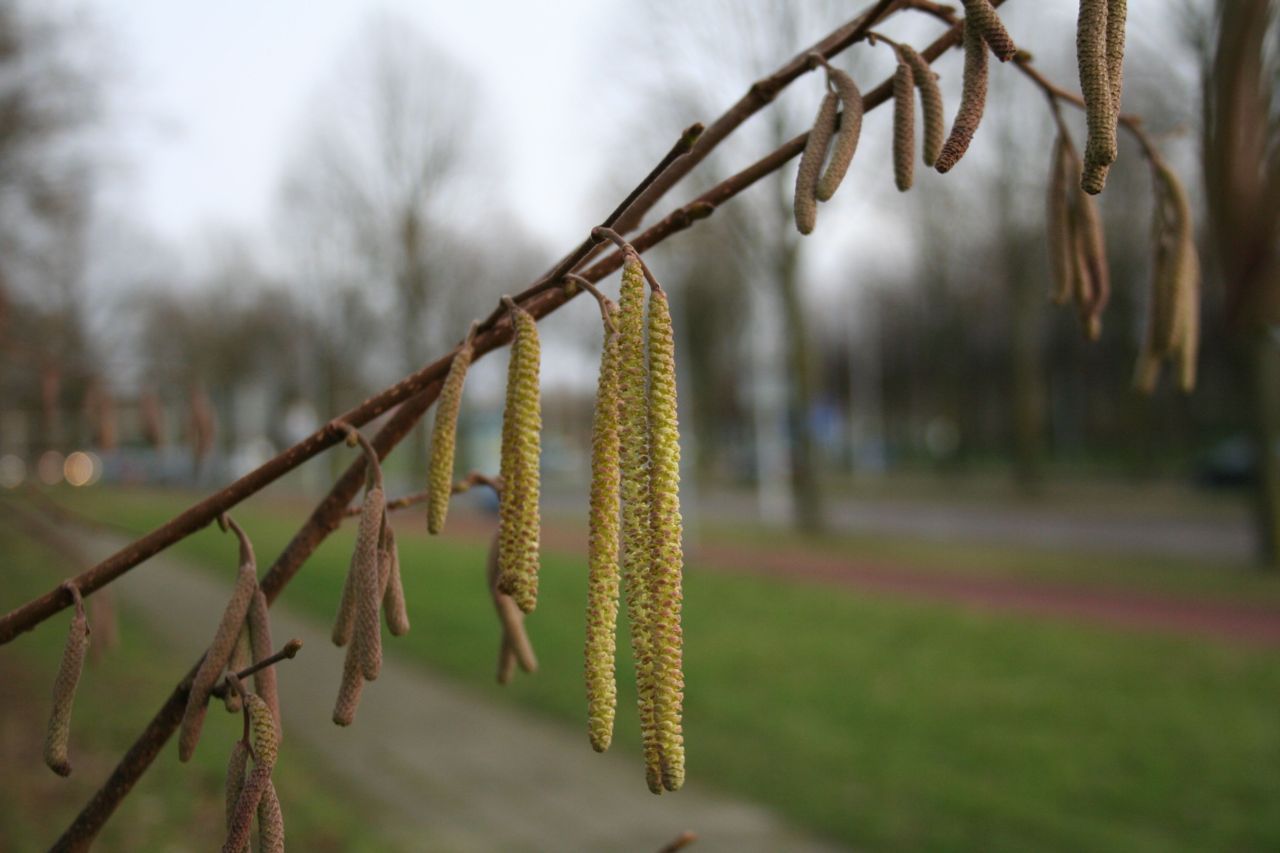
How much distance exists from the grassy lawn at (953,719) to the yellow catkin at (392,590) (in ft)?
16.0

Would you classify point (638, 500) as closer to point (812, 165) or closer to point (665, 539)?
point (665, 539)

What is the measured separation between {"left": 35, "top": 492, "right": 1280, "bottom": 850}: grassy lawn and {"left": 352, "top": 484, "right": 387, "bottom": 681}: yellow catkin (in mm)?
4915

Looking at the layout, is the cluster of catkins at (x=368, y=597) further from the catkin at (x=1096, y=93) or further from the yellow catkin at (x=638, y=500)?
the catkin at (x=1096, y=93)

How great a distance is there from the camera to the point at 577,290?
72 cm

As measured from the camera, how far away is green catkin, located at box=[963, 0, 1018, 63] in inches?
25.0

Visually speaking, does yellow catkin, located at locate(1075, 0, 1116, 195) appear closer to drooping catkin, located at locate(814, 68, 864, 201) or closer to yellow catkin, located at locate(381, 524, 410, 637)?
drooping catkin, located at locate(814, 68, 864, 201)

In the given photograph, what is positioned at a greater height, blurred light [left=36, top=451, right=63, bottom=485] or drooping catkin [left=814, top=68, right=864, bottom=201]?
drooping catkin [left=814, top=68, right=864, bottom=201]

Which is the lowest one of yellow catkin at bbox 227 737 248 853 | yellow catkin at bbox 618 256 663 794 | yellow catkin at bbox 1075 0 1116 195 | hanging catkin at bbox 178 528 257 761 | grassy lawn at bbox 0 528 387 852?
grassy lawn at bbox 0 528 387 852

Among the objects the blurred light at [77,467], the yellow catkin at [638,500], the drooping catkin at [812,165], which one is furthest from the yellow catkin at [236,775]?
the blurred light at [77,467]

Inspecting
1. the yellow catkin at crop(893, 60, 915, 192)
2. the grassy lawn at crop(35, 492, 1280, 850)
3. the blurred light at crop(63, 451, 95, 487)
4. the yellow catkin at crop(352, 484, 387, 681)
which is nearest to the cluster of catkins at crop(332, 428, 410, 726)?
the yellow catkin at crop(352, 484, 387, 681)

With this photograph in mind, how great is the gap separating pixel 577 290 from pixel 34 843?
5282 mm

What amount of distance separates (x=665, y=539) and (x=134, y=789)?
4.74 m

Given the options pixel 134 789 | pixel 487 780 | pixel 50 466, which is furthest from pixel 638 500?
pixel 487 780

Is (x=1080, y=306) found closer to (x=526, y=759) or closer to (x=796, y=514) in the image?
(x=526, y=759)
